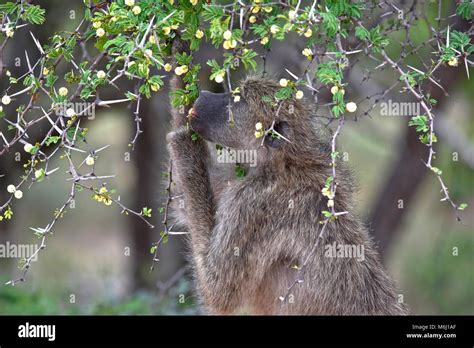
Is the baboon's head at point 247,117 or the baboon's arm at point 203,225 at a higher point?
the baboon's head at point 247,117

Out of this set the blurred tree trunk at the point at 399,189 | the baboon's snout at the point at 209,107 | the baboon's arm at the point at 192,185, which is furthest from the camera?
the blurred tree trunk at the point at 399,189

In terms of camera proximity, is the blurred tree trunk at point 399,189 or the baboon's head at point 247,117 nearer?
the baboon's head at point 247,117

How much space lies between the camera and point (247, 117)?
5.42 m

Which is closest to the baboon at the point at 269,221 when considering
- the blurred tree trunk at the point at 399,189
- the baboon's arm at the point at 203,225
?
the baboon's arm at the point at 203,225

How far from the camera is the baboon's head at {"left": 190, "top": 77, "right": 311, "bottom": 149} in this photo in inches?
207

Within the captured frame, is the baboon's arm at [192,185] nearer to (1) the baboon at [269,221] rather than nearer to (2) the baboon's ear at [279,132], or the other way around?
(1) the baboon at [269,221]

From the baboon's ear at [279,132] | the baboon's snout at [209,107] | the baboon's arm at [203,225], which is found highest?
the baboon's snout at [209,107]

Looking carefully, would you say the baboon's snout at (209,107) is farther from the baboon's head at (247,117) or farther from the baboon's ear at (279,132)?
the baboon's ear at (279,132)

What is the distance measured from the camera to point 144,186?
37.6ft

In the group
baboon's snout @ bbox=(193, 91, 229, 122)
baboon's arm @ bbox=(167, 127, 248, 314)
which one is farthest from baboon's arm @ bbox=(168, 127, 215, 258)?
baboon's snout @ bbox=(193, 91, 229, 122)

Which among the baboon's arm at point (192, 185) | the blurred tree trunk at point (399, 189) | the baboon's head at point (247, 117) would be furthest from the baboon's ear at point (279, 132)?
the blurred tree trunk at point (399, 189)

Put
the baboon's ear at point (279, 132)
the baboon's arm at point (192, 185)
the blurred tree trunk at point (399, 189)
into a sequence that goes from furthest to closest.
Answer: the blurred tree trunk at point (399, 189) → the baboon's arm at point (192, 185) → the baboon's ear at point (279, 132)

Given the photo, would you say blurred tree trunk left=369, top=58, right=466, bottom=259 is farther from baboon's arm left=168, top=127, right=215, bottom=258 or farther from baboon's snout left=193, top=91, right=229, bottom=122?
baboon's snout left=193, top=91, right=229, bottom=122

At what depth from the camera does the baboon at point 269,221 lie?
545 centimetres
